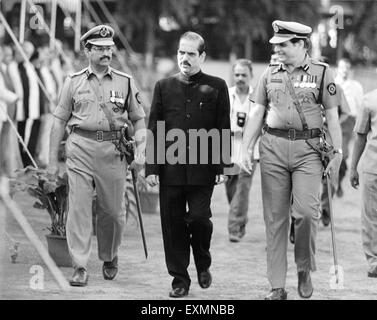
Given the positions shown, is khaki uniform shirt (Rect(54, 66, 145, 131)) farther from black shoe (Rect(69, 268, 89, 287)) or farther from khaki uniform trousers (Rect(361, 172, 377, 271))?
khaki uniform trousers (Rect(361, 172, 377, 271))

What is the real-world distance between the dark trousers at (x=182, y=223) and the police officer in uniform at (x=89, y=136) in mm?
639

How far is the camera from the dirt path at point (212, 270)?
9.05 meters

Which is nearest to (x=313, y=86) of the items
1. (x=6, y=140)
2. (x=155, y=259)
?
(x=155, y=259)

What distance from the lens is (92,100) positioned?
9.34 meters

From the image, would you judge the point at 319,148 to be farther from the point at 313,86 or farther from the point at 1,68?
the point at 1,68

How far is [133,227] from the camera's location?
12.8 metres

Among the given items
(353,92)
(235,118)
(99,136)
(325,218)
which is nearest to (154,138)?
(99,136)

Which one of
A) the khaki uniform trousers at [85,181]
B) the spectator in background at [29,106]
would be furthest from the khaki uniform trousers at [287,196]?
the spectator in background at [29,106]

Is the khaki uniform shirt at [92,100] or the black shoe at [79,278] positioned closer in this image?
the black shoe at [79,278]

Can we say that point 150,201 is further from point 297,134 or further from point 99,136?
point 297,134

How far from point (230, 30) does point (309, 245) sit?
2603 cm

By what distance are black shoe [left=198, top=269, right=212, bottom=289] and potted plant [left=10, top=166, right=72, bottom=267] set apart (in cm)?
148

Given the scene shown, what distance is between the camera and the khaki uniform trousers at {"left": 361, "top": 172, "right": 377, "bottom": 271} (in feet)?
34.4

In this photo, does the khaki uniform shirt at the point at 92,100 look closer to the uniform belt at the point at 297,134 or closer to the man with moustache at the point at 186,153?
the man with moustache at the point at 186,153
